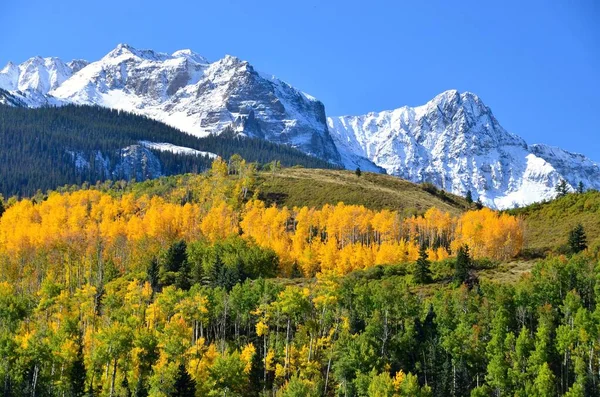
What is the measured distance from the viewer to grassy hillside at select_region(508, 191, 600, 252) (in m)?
152

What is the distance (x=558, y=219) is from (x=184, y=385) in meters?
132

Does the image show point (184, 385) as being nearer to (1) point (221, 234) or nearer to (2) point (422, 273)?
(2) point (422, 273)

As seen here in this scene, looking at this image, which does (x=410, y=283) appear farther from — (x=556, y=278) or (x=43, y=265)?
(x=43, y=265)

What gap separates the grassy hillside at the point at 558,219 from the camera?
151625mm

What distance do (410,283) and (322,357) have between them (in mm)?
35695

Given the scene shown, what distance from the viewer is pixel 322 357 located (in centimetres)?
8938

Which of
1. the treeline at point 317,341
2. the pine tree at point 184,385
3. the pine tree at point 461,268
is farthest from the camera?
the pine tree at point 461,268

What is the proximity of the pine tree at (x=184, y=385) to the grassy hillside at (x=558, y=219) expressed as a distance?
3531 inches

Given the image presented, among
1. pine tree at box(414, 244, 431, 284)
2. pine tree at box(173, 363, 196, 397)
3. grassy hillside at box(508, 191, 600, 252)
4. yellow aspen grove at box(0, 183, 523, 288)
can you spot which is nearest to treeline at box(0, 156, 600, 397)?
pine tree at box(173, 363, 196, 397)

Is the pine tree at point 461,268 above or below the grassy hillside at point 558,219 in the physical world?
below

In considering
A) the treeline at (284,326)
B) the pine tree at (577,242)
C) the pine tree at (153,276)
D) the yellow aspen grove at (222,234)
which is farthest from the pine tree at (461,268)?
the pine tree at (153,276)

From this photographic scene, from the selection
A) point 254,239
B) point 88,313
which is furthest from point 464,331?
point 254,239

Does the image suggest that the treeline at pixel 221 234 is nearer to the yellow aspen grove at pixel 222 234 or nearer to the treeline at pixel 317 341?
the yellow aspen grove at pixel 222 234

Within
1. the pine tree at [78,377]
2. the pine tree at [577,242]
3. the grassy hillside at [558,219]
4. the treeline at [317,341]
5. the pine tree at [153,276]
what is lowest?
the pine tree at [78,377]
